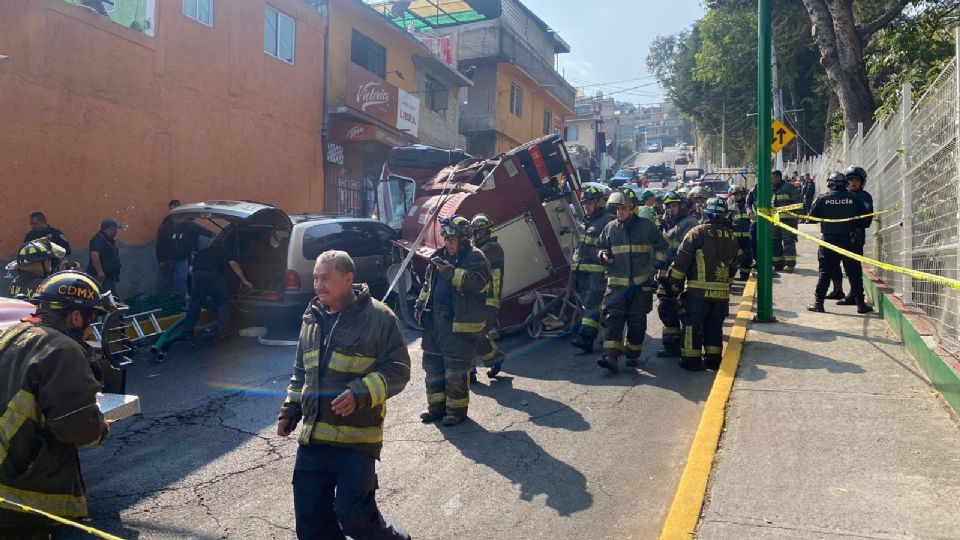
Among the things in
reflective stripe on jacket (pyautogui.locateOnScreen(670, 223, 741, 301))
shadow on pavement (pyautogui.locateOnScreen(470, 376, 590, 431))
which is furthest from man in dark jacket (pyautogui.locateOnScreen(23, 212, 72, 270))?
reflective stripe on jacket (pyautogui.locateOnScreen(670, 223, 741, 301))

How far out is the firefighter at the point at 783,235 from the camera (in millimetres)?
11984

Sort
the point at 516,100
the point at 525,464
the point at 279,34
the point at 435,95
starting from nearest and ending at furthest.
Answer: the point at 525,464 < the point at 279,34 < the point at 435,95 < the point at 516,100

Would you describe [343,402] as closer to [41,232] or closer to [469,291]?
[469,291]

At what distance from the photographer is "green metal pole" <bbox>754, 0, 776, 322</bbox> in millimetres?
7852

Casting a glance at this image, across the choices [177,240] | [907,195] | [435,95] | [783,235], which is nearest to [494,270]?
[907,195]

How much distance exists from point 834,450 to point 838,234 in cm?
495

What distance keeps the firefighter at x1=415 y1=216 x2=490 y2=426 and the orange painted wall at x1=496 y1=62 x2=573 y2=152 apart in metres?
22.0

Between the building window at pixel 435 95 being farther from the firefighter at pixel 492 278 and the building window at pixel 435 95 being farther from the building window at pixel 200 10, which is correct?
the firefighter at pixel 492 278

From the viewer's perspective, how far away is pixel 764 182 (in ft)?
26.6

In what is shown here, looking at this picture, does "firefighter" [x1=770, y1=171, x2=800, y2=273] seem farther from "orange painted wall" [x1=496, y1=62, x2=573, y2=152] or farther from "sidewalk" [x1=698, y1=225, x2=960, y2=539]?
"orange painted wall" [x1=496, y1=62, x2=573, y2=152]

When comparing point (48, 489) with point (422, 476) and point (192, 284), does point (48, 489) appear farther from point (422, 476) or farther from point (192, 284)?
point (192, 284)

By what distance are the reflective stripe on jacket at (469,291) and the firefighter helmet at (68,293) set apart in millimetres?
3049

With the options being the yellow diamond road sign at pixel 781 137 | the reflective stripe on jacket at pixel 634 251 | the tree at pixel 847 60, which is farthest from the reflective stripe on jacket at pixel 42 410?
the yellow diamond road sign at pixel 781 137

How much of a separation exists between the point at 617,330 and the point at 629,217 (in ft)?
Result: 3.76
